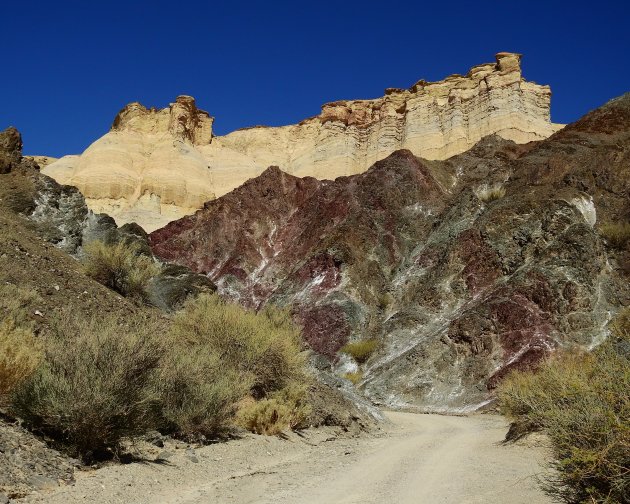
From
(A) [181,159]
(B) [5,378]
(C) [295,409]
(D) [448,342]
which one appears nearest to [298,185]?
(A) [181,159]

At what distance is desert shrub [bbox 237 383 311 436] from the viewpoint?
12.4m

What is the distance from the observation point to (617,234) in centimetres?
3291

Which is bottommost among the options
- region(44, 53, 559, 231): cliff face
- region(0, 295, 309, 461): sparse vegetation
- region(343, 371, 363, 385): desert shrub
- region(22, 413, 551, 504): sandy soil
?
region(343, 371, 363, 385): desert shrub

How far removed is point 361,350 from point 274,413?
18.4 m

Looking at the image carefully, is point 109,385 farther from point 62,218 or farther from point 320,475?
point 62,218

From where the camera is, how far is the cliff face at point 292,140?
68938 millimetres

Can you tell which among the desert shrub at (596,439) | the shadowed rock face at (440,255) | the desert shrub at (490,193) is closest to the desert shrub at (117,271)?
the shadowed rock face at (440,255)

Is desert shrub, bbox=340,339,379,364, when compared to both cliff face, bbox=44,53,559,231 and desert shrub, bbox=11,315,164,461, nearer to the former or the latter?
desert shrub, bbox=11,315,164,461

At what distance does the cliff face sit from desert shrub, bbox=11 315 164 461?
191 feet

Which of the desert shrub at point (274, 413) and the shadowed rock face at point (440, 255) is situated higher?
the shadowed rock face at point (440, 255)

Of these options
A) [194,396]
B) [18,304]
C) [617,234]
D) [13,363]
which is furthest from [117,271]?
[617,234]

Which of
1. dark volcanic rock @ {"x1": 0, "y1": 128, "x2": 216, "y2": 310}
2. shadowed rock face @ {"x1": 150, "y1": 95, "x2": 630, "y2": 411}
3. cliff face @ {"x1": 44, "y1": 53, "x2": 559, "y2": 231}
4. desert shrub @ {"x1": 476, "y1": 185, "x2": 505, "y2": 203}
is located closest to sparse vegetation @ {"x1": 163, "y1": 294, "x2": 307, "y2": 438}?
dark volcanic rock @ {"x1": 0, "y1": 128, "x2": 216, "y2": 310}

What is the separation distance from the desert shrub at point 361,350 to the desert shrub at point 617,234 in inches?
600

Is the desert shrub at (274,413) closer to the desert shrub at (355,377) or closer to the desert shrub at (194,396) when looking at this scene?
the desert shrub at (194,396)
